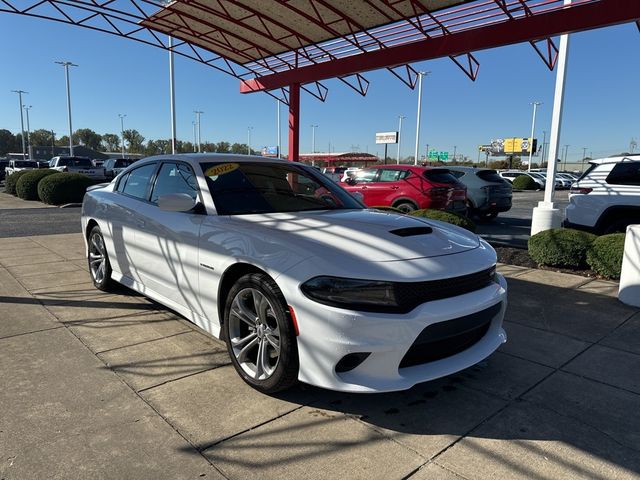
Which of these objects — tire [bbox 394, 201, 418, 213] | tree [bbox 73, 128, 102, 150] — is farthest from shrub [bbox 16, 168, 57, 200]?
tree [bbox 73, 128, 102, 150]

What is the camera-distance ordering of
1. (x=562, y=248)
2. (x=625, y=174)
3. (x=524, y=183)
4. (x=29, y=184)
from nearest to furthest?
1. (x=562, y=248)
2. (x=625, y=174)
3. (x=29, y=184)
4. (x=524, y=183)

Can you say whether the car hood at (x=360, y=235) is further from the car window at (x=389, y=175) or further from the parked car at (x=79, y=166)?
the parked car at (x=79, y=166)

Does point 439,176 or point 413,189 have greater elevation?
point 439,176

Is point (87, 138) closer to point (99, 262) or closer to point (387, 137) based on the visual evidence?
point (387, 137)

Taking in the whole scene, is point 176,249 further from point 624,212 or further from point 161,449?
point 624,212

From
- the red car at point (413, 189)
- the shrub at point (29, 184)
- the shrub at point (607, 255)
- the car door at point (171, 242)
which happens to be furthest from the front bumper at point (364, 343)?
the shrub at point (29, 184)

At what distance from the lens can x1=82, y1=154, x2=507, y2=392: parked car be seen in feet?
8.64

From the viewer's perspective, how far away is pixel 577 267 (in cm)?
675

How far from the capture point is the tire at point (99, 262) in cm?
512

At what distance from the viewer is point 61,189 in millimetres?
16062

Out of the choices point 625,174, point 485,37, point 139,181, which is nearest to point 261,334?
point 139,181

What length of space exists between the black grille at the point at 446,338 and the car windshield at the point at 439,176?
7.79m

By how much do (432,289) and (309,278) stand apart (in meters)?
0.75

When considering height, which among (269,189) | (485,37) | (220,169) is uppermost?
(485,37)
